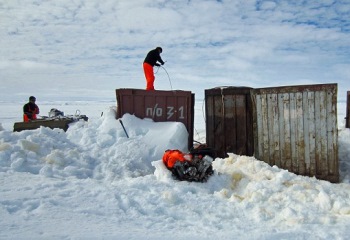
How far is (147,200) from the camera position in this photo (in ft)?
15.7

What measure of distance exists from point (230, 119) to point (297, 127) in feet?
5.58

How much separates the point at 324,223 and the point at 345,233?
0.43 m

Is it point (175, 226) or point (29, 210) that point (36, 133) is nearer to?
point (29, 210)

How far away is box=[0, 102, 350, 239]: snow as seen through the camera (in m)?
3.85

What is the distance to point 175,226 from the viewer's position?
4.12 meters

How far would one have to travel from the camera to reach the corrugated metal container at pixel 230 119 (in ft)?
26.5

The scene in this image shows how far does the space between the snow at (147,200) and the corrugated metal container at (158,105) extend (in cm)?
173

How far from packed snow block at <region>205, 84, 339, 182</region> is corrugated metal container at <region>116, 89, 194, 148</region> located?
1.95 m

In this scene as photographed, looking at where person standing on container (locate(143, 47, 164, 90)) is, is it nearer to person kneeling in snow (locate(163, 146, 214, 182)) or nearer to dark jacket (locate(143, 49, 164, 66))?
dark jacket (locate(143, 49, 164, 66))

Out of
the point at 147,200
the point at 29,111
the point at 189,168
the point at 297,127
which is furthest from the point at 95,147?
the point at 29,111

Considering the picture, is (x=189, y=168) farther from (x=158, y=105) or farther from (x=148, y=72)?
(x=148, y=72)

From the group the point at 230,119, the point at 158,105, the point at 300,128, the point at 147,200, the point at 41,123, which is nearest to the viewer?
the point at 147,200

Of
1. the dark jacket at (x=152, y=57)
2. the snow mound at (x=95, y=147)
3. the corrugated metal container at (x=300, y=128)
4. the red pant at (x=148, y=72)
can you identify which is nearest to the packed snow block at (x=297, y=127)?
the corrugated metal container at (x=300, y=128)

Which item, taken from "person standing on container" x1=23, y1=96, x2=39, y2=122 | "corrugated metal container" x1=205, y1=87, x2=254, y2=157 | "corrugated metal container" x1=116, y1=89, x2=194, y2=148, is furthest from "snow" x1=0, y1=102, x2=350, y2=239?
"person standing on container" x1=23, y1=96, x2=39, y2=122
